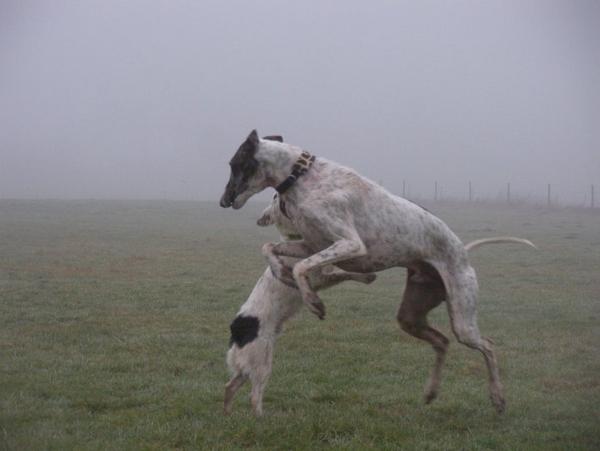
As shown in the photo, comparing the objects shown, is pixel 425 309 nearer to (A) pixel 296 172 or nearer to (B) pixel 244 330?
(B) pixel 244 330

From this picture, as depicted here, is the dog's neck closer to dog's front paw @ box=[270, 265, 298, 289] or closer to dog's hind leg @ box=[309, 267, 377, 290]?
dog's front paw @ box=[270, 265, 298, 289]

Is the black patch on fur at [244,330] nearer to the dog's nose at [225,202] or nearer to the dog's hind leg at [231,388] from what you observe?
the dog's hind leg at [231,388]

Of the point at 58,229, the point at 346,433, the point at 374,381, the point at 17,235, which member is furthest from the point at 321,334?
the point at 58,229

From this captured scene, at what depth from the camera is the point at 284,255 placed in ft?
19.8

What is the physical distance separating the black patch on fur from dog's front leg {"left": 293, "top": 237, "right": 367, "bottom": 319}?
932mm

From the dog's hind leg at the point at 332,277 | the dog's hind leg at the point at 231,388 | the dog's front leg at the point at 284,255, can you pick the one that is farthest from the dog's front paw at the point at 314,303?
the dog's hind leg at the point at 231,388

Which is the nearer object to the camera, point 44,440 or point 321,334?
point 44,440

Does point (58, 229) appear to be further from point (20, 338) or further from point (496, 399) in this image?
point (496, 399)

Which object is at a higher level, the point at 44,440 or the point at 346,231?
the point at 346,231

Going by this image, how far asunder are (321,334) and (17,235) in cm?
1917

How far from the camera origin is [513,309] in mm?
11891

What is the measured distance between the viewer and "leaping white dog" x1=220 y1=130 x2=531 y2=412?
5.50 m

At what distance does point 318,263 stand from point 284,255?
0.68m

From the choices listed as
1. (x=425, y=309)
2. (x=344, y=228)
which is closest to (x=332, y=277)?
(x=344, y=228)
